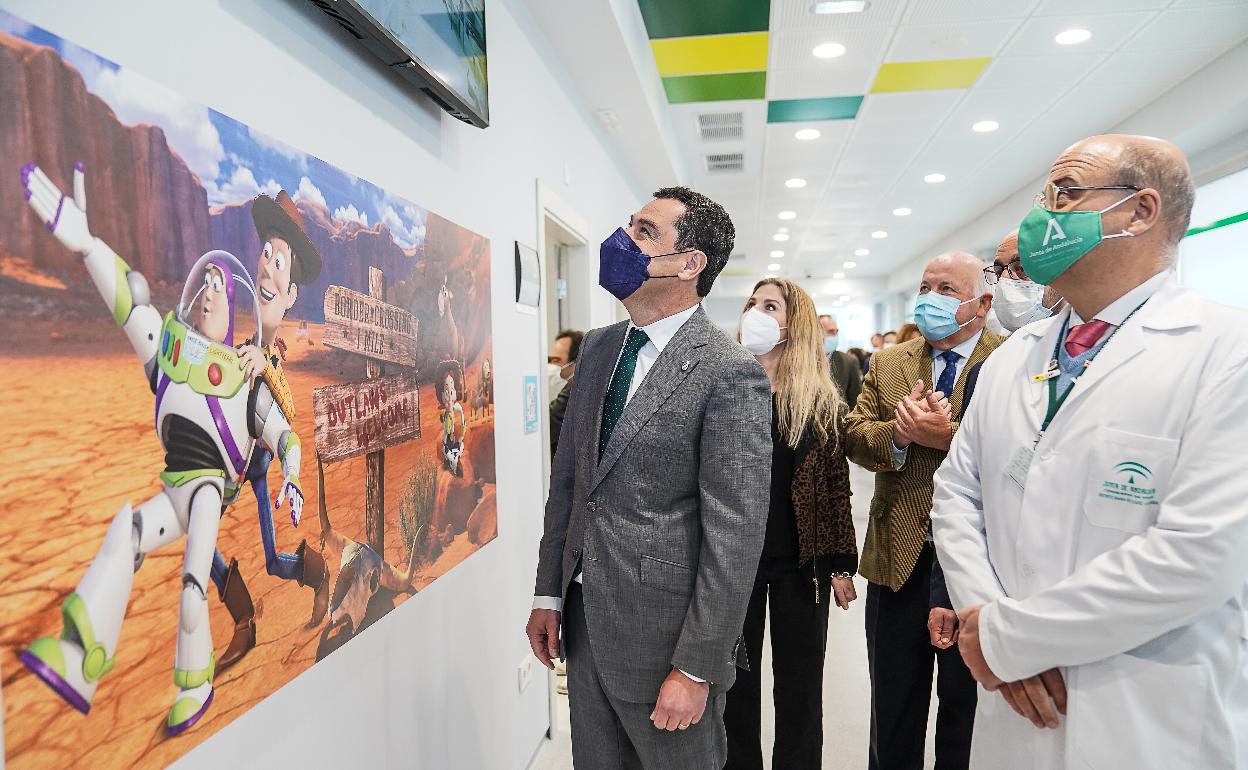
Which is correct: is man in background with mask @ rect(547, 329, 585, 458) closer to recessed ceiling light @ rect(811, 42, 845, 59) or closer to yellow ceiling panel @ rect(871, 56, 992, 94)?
recessed ceiling light @ rect(811, 42, 845, 59)

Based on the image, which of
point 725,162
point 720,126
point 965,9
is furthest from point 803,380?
point 725,162

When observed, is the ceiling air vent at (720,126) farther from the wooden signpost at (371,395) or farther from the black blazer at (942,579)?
the wooden signpost at (371,395)

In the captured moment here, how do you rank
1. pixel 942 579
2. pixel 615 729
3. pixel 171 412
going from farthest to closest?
pixel 942 579 < pixel 615 729 < pixel 171 412

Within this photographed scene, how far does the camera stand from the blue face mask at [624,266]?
5.45 feet

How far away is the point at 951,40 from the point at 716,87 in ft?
4.92

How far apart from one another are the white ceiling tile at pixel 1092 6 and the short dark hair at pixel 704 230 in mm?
3196

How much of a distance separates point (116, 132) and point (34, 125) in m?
0.11

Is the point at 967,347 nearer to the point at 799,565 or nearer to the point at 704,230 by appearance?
the point at 799,565

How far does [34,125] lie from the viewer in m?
0.82

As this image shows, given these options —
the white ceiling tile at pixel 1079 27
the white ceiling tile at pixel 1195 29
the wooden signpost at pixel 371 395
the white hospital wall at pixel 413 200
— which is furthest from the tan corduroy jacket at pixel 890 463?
the white ceiling tile at pixel 1195 29

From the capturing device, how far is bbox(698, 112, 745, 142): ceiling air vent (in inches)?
220

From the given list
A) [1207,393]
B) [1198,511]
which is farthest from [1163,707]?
[1207,393]

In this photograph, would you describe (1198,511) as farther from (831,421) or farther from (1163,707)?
(831,421)

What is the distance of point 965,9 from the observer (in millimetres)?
3795
